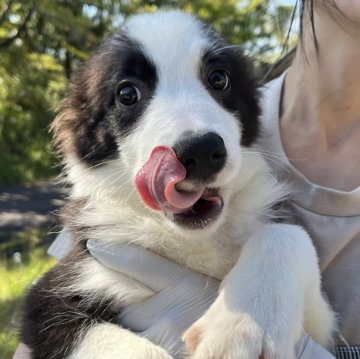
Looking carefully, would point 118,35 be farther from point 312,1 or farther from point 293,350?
point 293,350

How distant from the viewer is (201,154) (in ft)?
4.84

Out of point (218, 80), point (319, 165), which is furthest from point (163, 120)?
point (319, 165)

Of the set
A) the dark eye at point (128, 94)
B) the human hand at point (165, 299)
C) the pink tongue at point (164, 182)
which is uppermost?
the dark eye at point (128, 94)

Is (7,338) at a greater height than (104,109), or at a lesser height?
lesser

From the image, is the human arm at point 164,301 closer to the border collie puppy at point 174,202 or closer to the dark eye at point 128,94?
the border collie puppy at point 174,202

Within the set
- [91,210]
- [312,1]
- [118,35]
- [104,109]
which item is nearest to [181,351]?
[91,210]

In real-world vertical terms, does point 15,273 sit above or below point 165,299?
below

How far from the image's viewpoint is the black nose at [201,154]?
1.46 meters

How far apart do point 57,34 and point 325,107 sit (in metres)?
4.64

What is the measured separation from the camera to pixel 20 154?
10188 mm

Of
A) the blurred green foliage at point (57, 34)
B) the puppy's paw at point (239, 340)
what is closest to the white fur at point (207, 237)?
the puppy's paw at point (239, 340)

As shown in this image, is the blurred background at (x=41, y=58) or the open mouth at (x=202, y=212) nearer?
the open mouth at (x=202, y=212)

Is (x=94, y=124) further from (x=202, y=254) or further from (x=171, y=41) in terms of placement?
(x=202, y=254)

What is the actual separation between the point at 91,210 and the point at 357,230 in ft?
3.14
